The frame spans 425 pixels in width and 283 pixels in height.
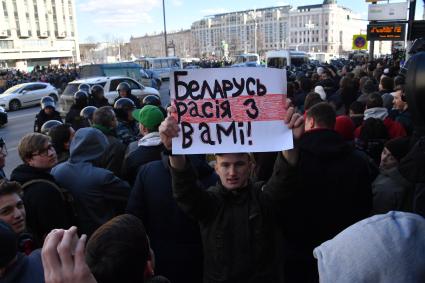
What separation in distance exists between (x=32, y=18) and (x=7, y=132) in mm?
74596

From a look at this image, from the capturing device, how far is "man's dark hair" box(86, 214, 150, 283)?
1.47 metres

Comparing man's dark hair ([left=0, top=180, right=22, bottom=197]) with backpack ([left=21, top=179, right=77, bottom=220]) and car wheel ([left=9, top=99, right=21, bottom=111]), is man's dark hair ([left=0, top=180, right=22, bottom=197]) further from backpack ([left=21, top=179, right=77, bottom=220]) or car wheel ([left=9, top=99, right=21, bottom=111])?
car wheel ([left=9, top=99, right=21, bottom=111])

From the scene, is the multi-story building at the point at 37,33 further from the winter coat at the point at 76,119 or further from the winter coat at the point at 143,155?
the winter coat at the point at 143,155

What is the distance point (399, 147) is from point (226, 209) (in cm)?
174

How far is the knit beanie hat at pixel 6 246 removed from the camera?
1.56 metres

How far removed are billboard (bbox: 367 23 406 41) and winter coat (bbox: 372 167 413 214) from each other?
11.8 meters

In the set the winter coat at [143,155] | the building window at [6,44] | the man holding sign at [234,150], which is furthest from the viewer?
the building window at [6,44]

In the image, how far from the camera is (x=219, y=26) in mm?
152750

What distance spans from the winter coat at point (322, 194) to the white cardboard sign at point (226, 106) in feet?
2.28

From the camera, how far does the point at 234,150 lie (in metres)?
2.13

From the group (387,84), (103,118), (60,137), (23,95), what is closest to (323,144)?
(60,137)

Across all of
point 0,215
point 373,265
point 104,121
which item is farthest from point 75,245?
point 104,121

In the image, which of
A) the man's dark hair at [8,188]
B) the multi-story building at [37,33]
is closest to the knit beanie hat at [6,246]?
the man's dark hair at [8,188]

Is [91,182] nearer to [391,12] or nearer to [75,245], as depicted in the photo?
[75,245]
